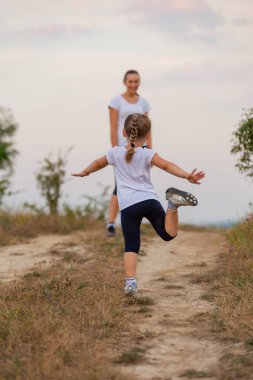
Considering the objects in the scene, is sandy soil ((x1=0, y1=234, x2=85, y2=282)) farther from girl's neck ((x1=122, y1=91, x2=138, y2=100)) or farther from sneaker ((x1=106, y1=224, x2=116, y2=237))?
girl's neck ((x1=122, y1=91, x2=138, y2=100))

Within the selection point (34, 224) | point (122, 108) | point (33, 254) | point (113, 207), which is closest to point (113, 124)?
point (122, 108)

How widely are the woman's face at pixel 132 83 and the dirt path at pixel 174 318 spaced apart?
2.47 meters

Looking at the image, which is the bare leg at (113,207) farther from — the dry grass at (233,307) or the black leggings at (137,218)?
the black leggings at (137,218)

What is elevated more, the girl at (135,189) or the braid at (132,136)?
the braid at (132,136)

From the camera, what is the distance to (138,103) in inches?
379

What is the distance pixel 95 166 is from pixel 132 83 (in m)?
3.27

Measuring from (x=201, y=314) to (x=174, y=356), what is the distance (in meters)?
1.09

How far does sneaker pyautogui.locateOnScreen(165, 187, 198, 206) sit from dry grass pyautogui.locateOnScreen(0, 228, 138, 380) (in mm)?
1023

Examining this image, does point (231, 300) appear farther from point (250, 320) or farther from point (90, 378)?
point (90, 378)

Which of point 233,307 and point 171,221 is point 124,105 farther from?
point 233,307

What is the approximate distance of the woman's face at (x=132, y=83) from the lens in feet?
30.7

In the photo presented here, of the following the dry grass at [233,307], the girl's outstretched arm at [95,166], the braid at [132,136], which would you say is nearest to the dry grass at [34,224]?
the dry grass at [233,307]

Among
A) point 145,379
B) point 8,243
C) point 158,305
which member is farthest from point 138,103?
point 145,379

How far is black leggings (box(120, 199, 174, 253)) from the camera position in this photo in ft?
20.3
